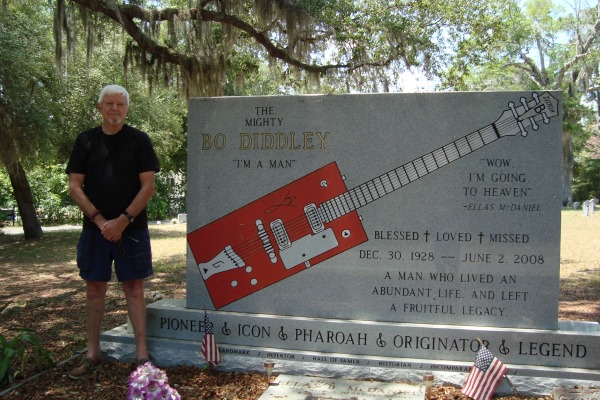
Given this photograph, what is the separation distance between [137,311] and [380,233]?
5.80 ft

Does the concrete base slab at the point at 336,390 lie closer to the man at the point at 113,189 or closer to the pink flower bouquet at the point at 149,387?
the pink flower bouquet at the point at 149,387

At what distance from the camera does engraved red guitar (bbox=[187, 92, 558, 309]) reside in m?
3.79

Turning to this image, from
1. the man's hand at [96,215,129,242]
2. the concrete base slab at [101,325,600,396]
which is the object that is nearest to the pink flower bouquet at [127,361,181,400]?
the man's hand at [96,215,129,242]

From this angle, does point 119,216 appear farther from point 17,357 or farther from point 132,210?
point 17,357

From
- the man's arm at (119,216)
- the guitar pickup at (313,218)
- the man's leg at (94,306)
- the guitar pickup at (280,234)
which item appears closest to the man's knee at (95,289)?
the man's leg at (94,306)

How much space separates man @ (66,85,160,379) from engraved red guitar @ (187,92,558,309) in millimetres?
601

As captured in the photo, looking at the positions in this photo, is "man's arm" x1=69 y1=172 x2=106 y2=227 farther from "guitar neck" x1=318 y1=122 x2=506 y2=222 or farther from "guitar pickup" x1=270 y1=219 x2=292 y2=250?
"guitar neck" x1=318 y1=122 x2=506 y2=222

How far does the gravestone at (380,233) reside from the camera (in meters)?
3.65

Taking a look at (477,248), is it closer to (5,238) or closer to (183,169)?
(5,238)

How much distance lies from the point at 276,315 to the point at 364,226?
0.92 meters

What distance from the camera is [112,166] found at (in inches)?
143

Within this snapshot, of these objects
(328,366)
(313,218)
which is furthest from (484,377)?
(313,218)

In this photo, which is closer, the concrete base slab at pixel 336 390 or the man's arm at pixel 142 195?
the concrete base slab at pixel 336 390

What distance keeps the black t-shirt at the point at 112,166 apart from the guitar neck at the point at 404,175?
1287mm
